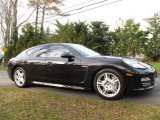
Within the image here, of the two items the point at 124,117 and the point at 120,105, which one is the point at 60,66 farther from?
the point at 124,117

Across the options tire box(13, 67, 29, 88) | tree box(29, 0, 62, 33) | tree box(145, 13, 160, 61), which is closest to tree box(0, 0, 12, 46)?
tree box(29, 0, 62, 33)

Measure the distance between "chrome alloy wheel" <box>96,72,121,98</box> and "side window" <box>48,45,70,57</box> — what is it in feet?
4.51

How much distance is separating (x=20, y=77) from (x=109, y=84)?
315 centimetres

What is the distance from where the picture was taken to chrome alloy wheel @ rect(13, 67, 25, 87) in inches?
347

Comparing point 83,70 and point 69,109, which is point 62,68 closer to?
point 83,70

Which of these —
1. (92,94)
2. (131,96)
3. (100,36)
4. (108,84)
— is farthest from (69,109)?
(100,36)

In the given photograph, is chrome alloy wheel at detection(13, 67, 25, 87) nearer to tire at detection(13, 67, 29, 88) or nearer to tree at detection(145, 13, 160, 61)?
tire at detection(13, 67, 29, 88)

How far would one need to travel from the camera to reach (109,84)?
693 centimetres

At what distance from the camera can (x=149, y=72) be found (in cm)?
703

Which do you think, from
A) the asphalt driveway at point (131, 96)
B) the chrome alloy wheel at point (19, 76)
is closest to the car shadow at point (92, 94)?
the asphalt driveway at point (131, 96)

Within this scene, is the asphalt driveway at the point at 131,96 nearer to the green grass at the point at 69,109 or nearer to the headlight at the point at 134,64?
the green grass at the point at 69,109

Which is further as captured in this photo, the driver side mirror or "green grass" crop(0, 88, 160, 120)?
the driver side mirror

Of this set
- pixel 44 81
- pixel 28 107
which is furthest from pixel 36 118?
pixel 44 81

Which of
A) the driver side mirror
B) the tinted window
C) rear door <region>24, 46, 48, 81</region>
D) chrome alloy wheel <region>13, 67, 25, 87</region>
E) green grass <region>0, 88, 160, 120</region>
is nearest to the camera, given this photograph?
green grass <region>0, 88, 160, 120</region>
